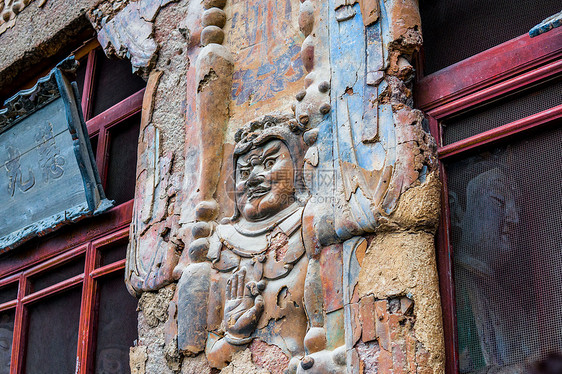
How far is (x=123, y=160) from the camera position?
4.64m

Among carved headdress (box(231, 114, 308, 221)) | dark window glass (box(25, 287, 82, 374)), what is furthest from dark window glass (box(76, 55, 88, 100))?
carved headdress (box(231, 114, 308, 221))

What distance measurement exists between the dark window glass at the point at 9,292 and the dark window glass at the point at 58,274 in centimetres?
20

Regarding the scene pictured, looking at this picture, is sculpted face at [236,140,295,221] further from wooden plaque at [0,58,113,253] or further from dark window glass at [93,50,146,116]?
dark window glass at [93,50,146,116]

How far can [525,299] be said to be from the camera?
268 cm

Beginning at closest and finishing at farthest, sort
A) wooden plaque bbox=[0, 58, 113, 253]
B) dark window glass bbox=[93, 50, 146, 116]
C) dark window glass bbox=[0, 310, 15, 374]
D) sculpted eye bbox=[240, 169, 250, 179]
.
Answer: sculpted eye bbox=[240, 169, 250, 179]
wooden plaque bbox=[0, 58, 113, 253]
dark window glass bbox=[0, 310, 15, 374]
dark window glass bbox=[93, 50, 146, 116]

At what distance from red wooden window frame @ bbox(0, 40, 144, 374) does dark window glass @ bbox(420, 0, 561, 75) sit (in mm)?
1938

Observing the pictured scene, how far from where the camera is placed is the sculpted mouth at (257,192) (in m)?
3.36

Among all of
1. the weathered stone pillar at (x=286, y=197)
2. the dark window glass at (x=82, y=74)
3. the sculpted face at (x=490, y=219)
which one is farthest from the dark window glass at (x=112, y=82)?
the sculpted face at (x=490, y=219)

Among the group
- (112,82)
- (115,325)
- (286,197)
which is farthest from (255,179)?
(112,82)

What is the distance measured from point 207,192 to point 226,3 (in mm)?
1140

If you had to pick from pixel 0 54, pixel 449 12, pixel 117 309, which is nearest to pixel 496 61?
pixel 449 12

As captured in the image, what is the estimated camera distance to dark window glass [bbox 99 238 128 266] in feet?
14.1

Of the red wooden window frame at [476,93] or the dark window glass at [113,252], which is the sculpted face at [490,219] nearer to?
the red wooden window frame at [476,93]

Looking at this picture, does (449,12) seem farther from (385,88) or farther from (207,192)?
(207,192)
